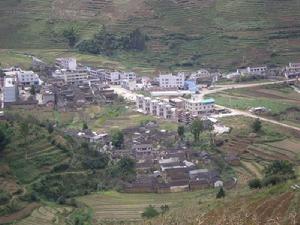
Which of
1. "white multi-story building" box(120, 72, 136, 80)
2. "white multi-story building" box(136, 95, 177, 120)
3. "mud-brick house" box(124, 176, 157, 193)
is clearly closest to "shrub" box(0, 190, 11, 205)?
"mud-brick house" box(124, 176, 157, 193)

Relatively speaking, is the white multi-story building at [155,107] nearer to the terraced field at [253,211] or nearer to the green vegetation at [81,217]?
the green vegetation at [81,217]

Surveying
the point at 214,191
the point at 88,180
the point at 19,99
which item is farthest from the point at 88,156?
the point at 19,99

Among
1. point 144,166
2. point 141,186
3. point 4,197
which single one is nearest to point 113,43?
point 144,166

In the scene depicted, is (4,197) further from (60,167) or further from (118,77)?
(118,77)

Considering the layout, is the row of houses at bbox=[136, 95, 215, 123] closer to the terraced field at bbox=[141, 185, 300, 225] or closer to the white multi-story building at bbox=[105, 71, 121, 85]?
the white multi-story building at bbox=[105, 71, 121, 85]

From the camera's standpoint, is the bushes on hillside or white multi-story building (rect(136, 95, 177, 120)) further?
white multi-story building (rect(136, 95, 177, 120))

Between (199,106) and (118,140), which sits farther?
(199,106)

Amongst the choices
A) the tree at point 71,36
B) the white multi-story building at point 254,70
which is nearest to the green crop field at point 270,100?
the white multi-story building at point 254,70
